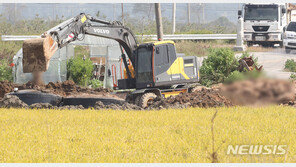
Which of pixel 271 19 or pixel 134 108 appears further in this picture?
pixel 271 19

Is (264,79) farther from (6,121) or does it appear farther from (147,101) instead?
(147,101)

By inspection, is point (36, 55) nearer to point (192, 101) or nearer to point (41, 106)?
point (41, 106)

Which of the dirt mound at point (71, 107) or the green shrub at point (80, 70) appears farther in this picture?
the green shrub at point (80, 70)

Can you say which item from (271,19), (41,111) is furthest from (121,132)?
(271,19)

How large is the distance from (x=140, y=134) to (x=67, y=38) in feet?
17.8

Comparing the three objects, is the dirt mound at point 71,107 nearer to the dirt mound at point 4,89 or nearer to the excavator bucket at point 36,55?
the excavator bucket at point 36,55

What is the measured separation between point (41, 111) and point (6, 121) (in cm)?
182

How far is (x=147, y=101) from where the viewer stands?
16.5 m

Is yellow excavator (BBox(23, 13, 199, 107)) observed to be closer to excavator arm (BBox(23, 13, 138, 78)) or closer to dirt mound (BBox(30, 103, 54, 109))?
excavator arm (BBox(23, 13, 138, 78))
